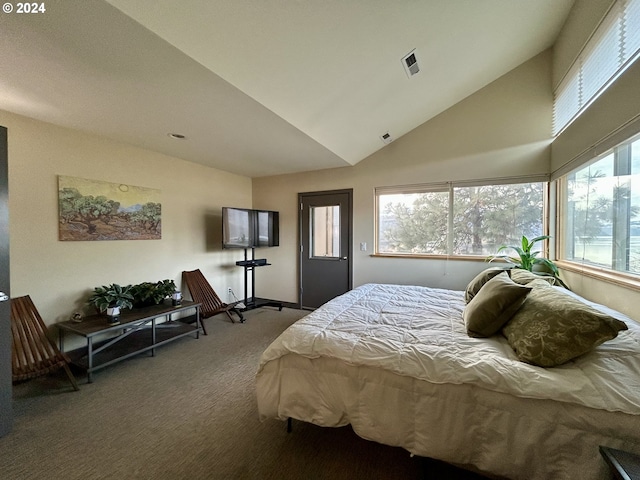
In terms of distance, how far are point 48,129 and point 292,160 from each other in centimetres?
267

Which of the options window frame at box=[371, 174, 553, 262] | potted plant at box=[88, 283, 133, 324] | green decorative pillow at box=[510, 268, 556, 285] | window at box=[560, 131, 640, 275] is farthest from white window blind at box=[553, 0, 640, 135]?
potted plant at box=[88, 283, 133, 324]

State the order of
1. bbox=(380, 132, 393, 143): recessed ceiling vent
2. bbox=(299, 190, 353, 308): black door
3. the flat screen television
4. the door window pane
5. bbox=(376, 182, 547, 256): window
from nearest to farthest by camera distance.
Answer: bbox=(376, 182, 547, 256): window → bbox=(380, 132, 393, 143): recessed ceiling vent → the flat screen television → bbox=(299, 190, 353, 308): black door → the door window pane

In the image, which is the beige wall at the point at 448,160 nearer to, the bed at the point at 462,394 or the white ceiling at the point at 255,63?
the white ceiling at the point at 255,63

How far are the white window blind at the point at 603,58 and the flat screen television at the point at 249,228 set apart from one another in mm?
4084

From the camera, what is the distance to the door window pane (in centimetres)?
443

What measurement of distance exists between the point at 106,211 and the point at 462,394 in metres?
3.86

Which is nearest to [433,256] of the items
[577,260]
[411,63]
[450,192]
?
[450,192]

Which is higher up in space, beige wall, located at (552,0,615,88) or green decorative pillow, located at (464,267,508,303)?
beige wall, located at (552,0,615,88)

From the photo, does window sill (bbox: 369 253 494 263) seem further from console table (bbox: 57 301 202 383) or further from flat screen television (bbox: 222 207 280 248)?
console table (bbox: 57 301 202 383)

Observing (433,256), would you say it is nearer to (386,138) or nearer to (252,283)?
(386,138)

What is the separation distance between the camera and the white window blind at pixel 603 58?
1.63 m

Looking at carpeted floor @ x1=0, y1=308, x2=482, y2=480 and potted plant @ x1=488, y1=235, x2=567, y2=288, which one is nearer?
carpeted floor @ x1=0, y1=308, x2=482, y2=480

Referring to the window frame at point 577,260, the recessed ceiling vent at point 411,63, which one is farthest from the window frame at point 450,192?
the recessed ceiling vent at point 411,63

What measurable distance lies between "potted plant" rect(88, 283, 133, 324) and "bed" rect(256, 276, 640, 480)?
2.01 meters
